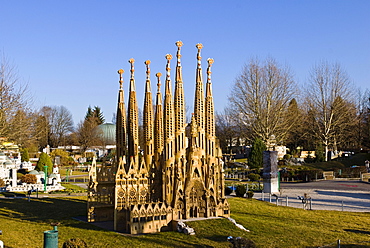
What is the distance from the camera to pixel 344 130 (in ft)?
209

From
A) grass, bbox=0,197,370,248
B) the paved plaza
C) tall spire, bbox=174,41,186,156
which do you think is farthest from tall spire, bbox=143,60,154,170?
A: the paved plaza

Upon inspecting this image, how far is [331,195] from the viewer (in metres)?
30.8

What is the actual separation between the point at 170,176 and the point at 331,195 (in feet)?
58.4

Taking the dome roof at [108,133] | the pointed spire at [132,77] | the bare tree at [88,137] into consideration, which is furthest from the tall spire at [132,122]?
the dome roof at [108,133]

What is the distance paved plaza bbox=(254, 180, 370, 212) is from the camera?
2578 centimetres

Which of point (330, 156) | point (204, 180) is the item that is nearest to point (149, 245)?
point (204, 180)

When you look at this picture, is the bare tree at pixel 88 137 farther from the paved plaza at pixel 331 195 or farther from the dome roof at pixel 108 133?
the paved plaza at pixel 331 195

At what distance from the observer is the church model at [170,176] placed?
17578 mm

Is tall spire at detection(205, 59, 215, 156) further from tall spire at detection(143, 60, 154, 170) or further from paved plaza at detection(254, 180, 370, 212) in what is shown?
paved plaza at detection(254, 180, 370, 212)

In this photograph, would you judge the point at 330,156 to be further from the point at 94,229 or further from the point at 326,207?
the point at 94,229

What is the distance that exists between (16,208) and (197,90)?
43.4 feet

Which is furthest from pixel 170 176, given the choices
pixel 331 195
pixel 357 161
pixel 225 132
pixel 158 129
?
pixel 225 132

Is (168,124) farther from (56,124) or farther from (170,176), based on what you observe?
(56,124)

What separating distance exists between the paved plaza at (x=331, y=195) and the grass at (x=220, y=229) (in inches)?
95.1
